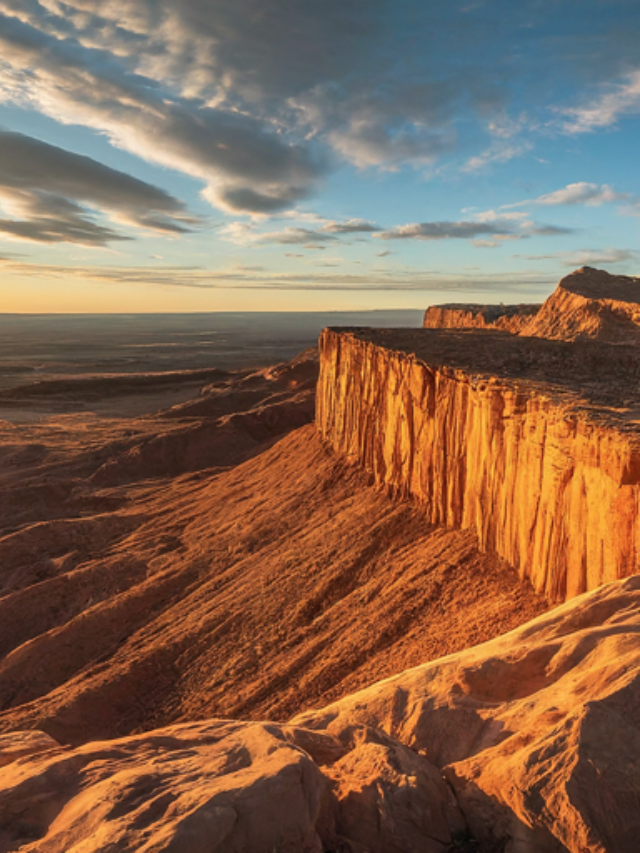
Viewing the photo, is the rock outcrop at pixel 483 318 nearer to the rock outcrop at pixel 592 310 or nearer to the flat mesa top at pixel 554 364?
the rock outcrop at pixel 592 310

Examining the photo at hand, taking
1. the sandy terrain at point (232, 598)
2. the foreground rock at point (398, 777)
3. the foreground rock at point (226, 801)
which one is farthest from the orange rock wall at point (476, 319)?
the foreground rock at point (226, 801)

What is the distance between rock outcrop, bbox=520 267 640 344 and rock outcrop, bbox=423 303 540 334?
5.65 m

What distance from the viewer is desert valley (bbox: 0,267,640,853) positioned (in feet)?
13.1

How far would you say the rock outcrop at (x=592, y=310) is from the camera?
1825 centimetres

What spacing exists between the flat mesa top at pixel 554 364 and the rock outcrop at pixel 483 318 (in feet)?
44.6

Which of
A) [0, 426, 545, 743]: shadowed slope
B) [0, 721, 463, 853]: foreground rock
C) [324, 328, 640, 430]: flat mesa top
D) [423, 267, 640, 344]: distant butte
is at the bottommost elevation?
[0, 426, 545, 743]: shadowed slope

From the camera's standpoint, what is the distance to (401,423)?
46.8 ft

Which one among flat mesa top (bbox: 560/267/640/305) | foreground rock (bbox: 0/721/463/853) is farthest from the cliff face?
flat mesa top (bbox: 560/267/640/305)

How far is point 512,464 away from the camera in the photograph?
9.92m

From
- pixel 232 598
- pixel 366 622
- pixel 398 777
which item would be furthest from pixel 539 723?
pixel 232 598

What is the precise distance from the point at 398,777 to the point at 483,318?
35739 millimetres

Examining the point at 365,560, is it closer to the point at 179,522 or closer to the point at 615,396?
the point at 615,396

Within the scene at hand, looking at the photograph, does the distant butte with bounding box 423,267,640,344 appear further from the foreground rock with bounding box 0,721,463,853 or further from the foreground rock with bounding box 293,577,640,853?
the foreground rock with bounding box 0,721,463,853

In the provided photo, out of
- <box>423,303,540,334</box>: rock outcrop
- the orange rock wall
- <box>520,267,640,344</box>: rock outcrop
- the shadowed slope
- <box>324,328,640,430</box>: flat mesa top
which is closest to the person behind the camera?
<box>324,328,640,430</box>: flat mesa top
